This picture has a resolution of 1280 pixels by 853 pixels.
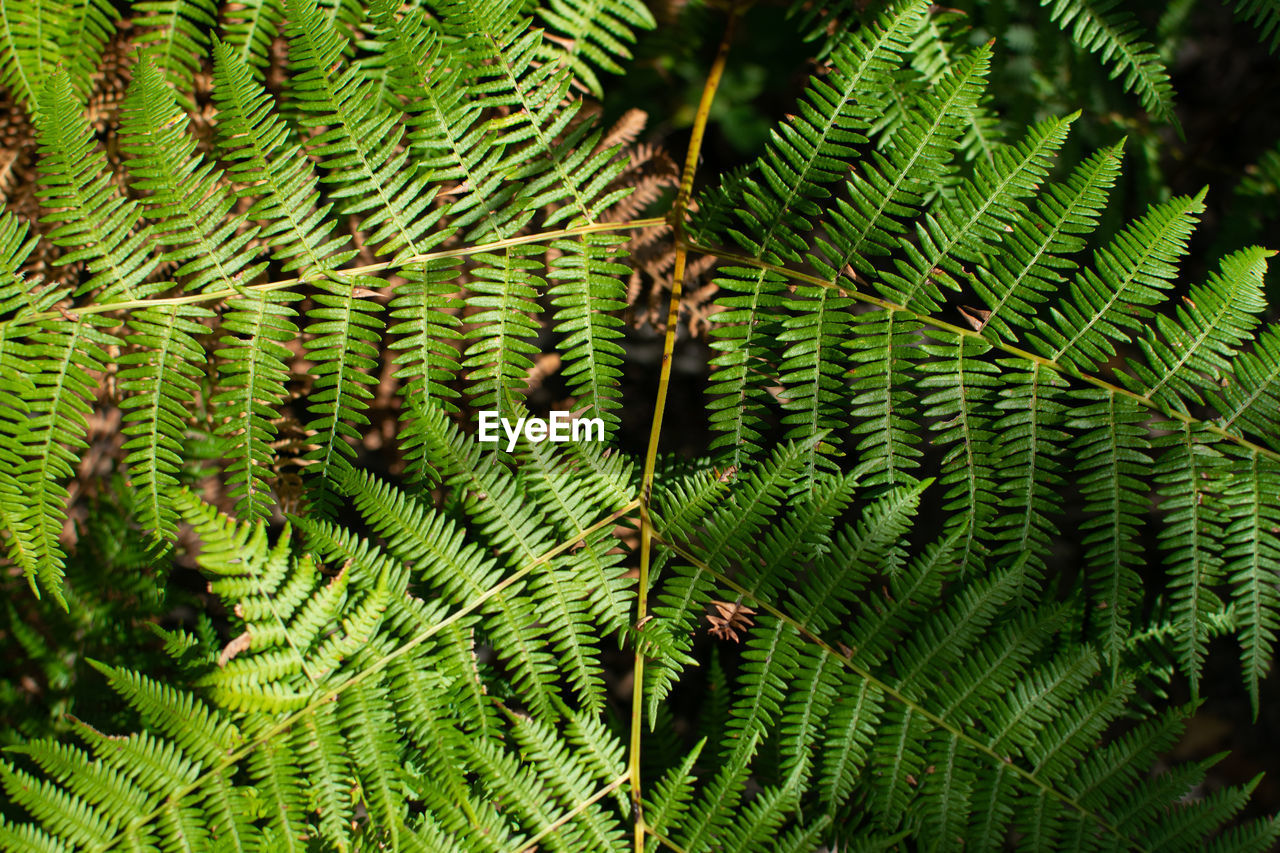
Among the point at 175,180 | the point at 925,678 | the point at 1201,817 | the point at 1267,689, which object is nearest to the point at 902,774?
the point at 925,678

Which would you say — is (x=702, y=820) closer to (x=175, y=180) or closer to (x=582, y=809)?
(x=582, y=809)

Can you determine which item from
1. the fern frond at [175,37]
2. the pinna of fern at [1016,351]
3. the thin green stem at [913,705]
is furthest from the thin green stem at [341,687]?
the fern frond at [175,37]

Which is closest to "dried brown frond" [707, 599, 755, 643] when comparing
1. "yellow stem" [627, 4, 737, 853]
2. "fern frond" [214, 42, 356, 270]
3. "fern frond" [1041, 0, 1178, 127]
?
"yellow stem" [627, 4, 737, 853]

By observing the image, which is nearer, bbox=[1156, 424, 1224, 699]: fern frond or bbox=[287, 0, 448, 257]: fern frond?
bbox=[1156, 424, 1224, 699]: fern frond

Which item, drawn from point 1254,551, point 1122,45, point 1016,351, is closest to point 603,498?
point 1016,351

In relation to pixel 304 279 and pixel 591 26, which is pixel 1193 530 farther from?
pixel 304 279

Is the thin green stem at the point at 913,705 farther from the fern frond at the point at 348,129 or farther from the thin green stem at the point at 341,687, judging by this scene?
the fern frond at the point at 348,129

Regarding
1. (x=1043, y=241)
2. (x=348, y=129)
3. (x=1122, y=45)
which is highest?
(x=1122, y=45)

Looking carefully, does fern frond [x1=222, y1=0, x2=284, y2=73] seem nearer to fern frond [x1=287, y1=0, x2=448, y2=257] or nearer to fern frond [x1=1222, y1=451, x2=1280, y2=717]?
fern frond [x1=287, y1=0, x2=448, y2=257]
